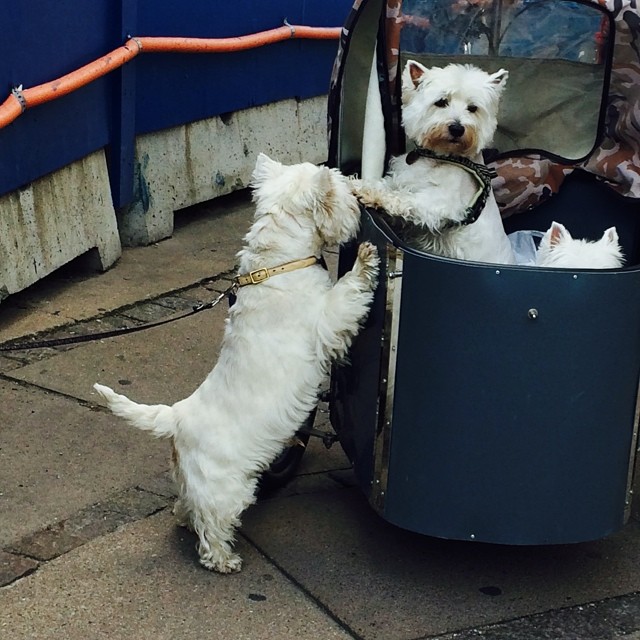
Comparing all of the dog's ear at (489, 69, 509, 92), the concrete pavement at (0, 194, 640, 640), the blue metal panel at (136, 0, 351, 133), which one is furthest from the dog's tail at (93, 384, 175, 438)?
the blue metal panel at (136, 0, 351, 133)

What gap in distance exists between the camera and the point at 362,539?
173 inches

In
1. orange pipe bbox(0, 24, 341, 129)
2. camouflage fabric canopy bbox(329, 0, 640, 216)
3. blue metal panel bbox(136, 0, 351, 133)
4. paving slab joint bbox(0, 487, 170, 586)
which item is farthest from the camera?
blue metal panel bbox(136, 0, 351, 133)

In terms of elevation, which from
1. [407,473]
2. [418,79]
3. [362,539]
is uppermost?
[418,79]

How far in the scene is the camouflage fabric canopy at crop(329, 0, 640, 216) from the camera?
4.55 m

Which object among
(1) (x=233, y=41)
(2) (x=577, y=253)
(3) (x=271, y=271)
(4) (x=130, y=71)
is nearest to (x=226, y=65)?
(1) (x=233, y=41)

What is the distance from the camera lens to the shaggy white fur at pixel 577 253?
388 centimetres

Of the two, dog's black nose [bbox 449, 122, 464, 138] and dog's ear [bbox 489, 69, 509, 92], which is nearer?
dog's black nose [bbox 449, 122, 464, 138]

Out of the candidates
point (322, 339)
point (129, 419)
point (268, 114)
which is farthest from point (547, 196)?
point (268, 114)

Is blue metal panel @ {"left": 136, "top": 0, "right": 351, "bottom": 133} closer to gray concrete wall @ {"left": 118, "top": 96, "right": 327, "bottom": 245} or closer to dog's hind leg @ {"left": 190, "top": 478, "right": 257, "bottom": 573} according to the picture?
gray concrete wall @ {"left": 118, "top": 96, "right": 327, "bottom": 245}

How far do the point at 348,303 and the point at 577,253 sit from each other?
2.63 ft

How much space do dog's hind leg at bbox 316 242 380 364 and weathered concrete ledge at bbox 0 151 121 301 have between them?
2.71m

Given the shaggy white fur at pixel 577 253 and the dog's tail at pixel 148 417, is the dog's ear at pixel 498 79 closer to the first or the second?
A: the shaggy white fur at pixel 577 253

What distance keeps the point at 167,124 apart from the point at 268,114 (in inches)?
53.3

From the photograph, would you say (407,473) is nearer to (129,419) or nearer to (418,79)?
(129,419)
